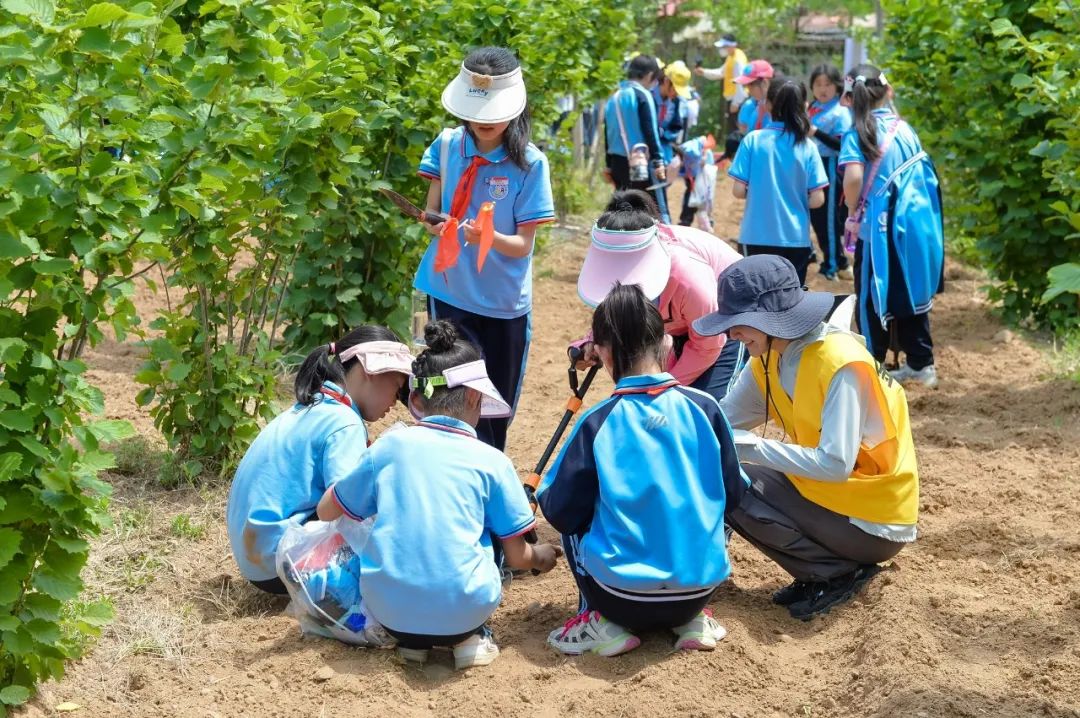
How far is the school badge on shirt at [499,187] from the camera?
16.4ft

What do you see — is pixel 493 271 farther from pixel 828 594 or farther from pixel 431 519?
pixel 828 594

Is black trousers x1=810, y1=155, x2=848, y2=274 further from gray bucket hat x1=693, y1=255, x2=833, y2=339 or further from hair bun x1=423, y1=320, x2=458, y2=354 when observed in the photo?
hair bun x1=423, y1=320, x2=458, y2=354

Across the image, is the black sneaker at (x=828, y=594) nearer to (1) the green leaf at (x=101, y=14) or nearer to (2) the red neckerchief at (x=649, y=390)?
(2) the red neckerchief at (x=649, y=390)

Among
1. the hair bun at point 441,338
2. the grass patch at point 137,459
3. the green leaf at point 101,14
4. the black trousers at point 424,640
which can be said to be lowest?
the grass patch at point 137,459

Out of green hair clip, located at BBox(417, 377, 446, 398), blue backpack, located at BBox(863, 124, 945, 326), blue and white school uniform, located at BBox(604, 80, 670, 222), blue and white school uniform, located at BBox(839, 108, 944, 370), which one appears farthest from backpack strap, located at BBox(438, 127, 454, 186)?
blue and white school uniform, located at BBox(604, 80, 670, 222)

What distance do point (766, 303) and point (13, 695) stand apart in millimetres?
2557

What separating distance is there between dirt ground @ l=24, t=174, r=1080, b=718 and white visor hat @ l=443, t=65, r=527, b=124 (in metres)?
1.75

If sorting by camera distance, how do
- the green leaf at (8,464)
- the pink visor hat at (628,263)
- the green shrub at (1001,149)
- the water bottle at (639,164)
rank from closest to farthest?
1. the green leaf at (8,464)
2. the pink visor hat at (628,263)
3. the green shrub at (1001,149)
4. the water bottle at (639,164)

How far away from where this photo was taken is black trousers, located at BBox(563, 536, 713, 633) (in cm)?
383

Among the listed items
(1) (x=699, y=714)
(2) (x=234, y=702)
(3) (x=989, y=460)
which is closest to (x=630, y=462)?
(1) (x=699, y=714)

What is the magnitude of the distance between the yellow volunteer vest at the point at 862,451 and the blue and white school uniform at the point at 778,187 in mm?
3559

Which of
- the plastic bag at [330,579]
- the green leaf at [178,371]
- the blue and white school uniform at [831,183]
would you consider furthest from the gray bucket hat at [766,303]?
the blue and white school uniform at [831,183]

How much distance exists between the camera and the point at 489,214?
4.84 metres

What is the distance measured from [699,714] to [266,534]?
5.07ft
